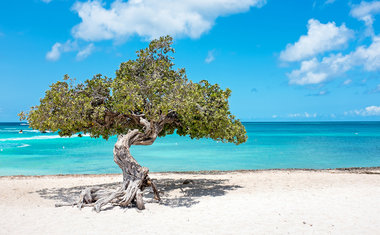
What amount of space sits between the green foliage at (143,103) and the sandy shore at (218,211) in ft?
8.87

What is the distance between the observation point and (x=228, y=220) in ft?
A: 31.9

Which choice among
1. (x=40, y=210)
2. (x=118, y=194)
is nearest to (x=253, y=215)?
(x=118, y=194)

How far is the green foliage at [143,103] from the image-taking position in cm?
1242

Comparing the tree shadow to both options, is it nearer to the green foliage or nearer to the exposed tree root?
the exposed tree root

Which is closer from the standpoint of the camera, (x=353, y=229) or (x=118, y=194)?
(x=353, y=229)

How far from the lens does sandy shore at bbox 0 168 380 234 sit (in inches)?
352

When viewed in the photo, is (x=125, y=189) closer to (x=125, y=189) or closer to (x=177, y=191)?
(x=125, y=189)

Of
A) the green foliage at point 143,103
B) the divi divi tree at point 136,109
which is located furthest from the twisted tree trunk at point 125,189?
the green foliage at point 143,103

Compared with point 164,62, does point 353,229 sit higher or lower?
lower

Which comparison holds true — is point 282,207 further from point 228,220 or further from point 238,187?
point 238,187

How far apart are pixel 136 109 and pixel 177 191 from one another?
13.4ft

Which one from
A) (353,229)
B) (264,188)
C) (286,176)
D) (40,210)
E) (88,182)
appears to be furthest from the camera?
(286,176)

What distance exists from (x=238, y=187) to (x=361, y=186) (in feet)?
18.0

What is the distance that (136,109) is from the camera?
13.3 meters
